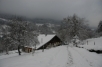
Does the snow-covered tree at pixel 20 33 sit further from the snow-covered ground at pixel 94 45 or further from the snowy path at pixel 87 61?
the snow-covered ground at pixel 94 45

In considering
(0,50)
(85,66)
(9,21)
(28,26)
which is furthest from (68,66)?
(0,50)

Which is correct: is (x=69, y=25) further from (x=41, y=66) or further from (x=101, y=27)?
(x=41, y=66)

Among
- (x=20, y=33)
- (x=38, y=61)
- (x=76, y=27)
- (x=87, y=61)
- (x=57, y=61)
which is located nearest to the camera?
(x=87, y=61)

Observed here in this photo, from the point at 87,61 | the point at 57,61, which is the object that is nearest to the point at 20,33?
the point at 57,61

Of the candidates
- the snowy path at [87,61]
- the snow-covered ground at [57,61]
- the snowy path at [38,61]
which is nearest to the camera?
the snowy path at [87,61]

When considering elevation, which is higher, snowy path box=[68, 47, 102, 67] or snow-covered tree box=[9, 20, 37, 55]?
snow-covered tree box=[9, 20, 37, 55]

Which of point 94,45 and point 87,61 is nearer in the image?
point 87,61

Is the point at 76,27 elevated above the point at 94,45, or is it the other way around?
the point at 76,27

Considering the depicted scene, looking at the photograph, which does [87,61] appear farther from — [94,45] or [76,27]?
[76,27]

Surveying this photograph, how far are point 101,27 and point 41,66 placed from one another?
6112 cm

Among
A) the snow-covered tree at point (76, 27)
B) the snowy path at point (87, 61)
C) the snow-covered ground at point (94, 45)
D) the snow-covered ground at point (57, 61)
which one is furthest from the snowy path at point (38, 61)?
the snow-covered tree at point (76, 27)

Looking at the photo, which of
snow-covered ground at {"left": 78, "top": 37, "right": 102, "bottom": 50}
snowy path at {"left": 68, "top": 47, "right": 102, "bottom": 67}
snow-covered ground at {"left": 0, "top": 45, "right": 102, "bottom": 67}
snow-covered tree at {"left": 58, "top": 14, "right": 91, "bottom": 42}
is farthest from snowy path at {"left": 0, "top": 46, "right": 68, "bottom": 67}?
snow-covered tree at {"left": 58, "top": 14, "right": 91, "bottom": 42}

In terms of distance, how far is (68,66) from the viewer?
978 cm

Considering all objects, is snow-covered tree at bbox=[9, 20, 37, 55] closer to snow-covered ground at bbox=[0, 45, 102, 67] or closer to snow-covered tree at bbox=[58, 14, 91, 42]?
snow-covered ground at bbox=[0, 45, 102, 67]
